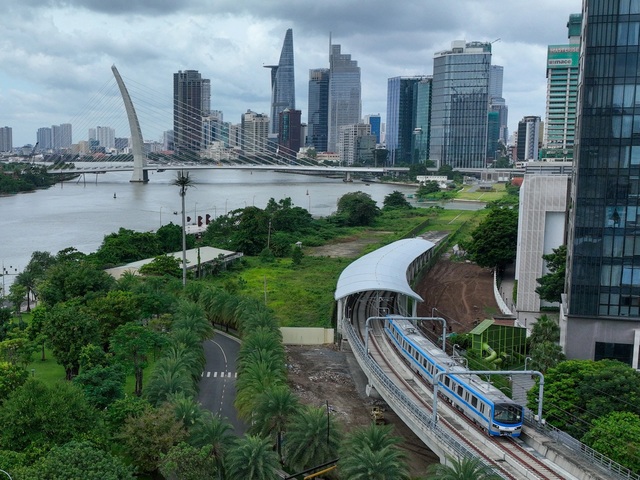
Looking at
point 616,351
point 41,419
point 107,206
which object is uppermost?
point 107,206

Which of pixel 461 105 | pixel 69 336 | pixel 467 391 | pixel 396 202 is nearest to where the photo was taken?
pixel 467 391

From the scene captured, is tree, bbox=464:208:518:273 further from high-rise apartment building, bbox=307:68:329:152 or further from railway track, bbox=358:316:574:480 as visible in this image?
high-rise apartment building, bbox=307:68:329:152

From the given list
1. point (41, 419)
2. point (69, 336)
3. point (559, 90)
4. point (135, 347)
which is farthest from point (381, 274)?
point (559, 90)

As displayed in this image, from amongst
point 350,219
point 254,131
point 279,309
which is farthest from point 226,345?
point 254,131

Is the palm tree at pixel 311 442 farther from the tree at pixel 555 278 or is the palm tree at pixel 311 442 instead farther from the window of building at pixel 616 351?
the tree at pixel 555 278

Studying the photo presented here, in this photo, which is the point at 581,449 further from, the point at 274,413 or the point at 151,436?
the point at 151,436

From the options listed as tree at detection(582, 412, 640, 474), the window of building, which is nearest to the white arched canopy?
the window of building

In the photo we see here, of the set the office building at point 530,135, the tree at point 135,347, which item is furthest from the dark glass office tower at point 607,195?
the office building at point 530,135
